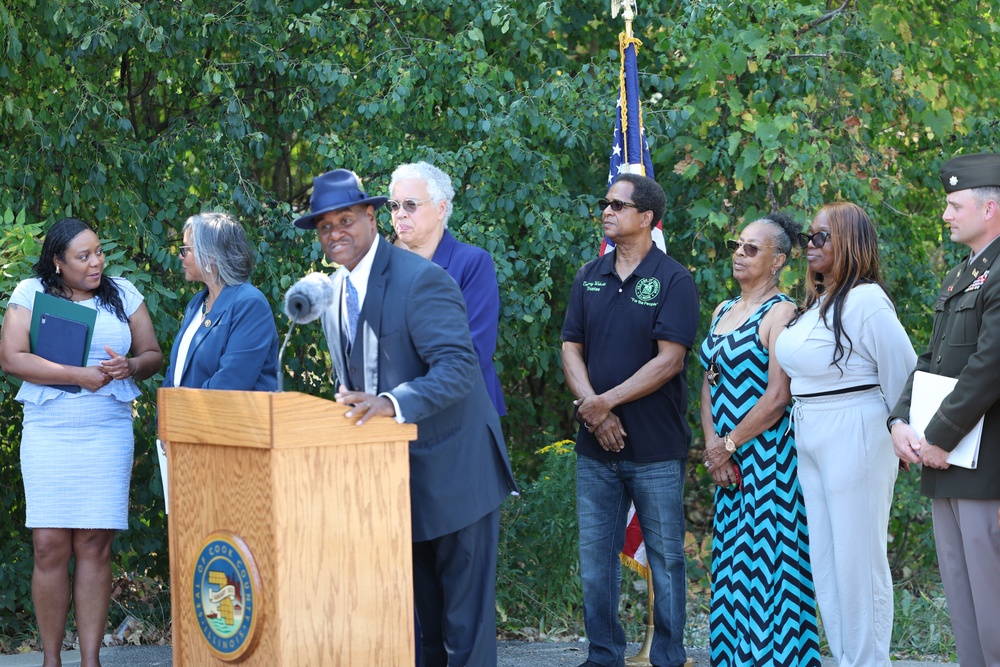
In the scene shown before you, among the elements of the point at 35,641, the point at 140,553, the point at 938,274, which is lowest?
the point at 35,641

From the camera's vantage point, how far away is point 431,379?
3.56 m

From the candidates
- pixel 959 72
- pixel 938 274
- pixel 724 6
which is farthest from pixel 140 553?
pixel 959 72

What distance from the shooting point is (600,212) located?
22.9 ft

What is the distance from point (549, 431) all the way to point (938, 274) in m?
2.90

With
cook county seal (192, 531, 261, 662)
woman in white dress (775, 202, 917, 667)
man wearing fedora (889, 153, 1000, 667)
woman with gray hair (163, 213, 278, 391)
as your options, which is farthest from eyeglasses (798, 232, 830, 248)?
cook county seal (192, 531, 261, 662)

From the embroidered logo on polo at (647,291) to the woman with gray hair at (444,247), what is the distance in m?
0.71

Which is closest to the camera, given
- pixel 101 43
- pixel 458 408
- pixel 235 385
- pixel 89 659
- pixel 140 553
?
pixel 458 408

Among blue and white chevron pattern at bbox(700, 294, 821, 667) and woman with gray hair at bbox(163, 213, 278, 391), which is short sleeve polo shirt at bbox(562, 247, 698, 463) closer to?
blue and white chevron pattern at bbox(700, 294, 821, 667)

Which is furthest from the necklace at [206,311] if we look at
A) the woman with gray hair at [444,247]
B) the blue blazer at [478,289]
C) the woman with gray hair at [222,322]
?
the blue blazer at [478,289]

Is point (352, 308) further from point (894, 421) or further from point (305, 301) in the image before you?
point (894, 421)

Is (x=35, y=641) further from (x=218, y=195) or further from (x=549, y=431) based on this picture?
(x=549, y=431)

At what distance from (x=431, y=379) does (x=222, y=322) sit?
5.03 feet

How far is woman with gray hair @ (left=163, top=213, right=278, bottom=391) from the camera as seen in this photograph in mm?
4738

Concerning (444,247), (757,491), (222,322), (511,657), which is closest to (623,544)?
(757,491)
